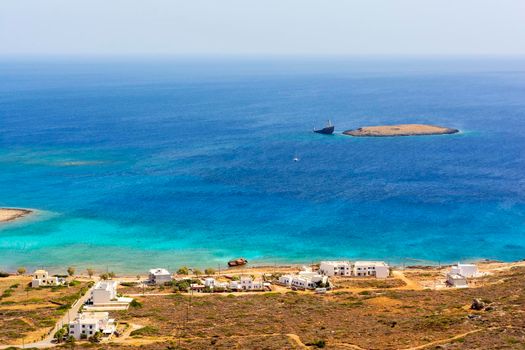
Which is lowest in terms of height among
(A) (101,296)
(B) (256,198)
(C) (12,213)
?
(A) (101,296)

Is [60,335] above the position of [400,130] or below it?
below

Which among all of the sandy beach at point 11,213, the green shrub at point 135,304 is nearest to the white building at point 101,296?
the green shrub at point 135,304

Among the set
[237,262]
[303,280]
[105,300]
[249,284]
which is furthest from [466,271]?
[105,300]

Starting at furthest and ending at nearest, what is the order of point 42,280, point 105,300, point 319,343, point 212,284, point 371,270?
point 371,270 < point 42,280 < point 212,284 < point 105,300 < point 319,343

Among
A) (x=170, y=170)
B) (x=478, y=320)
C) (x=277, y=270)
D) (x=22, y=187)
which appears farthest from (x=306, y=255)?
(x=22, y=187)

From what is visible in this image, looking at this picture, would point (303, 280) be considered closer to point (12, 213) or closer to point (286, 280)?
point (286, 280)

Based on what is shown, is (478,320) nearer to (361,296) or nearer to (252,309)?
(361,296)

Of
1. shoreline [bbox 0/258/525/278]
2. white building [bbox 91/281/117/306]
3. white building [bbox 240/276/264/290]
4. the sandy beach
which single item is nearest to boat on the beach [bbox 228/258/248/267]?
shoreline [bbox 0/258/525/278]
